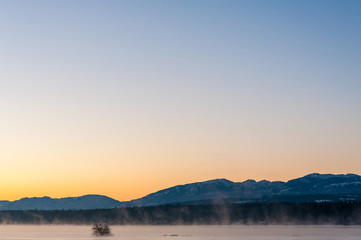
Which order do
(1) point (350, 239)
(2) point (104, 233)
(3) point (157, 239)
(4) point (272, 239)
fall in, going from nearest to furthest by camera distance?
(1) point (350, 239)
(4) point (272, 239)
(3) point (157, 239)
(2) point (104, 233)

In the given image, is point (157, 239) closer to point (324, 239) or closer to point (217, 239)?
point (217, 239)

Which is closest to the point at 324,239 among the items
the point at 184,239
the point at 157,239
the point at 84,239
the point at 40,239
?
the point at 184,239

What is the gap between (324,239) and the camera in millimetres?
92938

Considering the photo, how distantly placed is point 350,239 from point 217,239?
2302cm

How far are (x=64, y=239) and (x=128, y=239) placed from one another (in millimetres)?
13380

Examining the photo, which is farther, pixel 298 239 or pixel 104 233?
pixel 104 233

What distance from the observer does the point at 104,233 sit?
129 meters

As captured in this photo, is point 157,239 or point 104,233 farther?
point 104,233

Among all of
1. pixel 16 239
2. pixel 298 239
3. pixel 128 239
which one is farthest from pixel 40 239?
pixel 298 239

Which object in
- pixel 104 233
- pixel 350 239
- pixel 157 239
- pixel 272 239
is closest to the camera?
pixel 350 239

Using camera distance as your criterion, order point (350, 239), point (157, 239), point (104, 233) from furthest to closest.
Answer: point (104, 233) < point (157, 239) < point (350, 239)

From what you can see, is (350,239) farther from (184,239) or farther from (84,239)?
(84,239)

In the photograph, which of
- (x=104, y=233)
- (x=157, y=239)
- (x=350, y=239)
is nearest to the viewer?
(x=350, y=239)

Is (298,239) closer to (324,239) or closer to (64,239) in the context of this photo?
(324,239)
